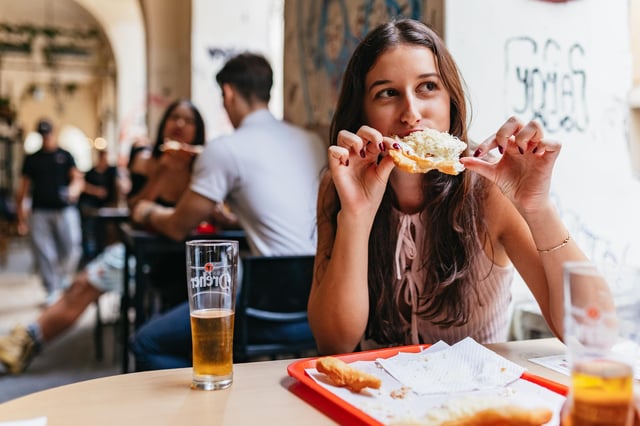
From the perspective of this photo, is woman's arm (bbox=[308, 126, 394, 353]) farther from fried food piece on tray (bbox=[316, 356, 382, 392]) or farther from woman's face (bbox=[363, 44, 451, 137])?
fried food piece on tray (bbox=[316, 356, 382, 392])

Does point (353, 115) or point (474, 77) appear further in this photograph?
point (474, 77)

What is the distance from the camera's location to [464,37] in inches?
88.7

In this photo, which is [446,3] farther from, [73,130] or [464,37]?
[73,130]

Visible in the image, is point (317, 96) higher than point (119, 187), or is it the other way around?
point (317, 96)

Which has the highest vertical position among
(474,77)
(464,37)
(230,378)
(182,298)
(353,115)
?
(464,37)

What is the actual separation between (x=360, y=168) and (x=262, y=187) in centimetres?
125

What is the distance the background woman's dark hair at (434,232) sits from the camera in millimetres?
1581

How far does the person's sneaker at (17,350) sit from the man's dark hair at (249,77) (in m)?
2.12

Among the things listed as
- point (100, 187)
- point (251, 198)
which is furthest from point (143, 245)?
point (100, 187)

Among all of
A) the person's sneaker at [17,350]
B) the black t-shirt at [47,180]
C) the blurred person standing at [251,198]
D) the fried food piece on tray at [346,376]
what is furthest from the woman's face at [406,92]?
the black t-shirt at [47,180]

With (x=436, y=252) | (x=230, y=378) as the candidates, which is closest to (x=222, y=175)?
(x=436, y=252)

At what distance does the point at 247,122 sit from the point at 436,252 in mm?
1529

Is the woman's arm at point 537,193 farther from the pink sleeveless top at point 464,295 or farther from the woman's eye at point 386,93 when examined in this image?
the woman's eye at point 386,93

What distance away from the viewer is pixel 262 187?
272cm
